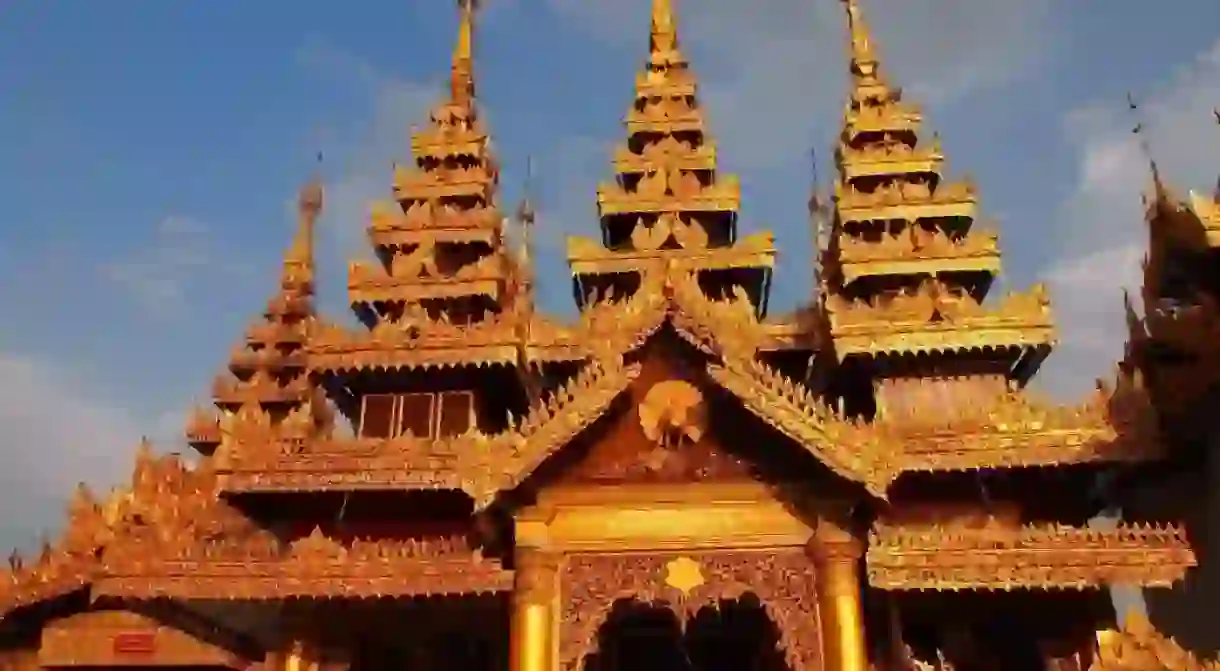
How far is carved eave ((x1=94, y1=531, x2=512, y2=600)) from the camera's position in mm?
15031

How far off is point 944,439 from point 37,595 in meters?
14.4

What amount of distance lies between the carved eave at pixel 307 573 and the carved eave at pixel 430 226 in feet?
29.1

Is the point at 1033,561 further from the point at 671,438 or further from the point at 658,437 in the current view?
the point at 658,437

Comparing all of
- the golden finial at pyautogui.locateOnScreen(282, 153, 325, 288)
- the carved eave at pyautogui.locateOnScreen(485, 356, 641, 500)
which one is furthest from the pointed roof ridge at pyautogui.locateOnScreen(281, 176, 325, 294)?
the carved eave at pyautogui.locateOnScreen(485, 356, 641, 500)

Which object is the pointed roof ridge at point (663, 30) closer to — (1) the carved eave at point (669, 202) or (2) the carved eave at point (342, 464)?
(1) the carved eave at point (669, 202)

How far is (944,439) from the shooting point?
56.3 feet

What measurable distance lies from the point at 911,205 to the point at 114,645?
52.6ft

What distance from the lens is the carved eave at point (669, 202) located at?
2336cm

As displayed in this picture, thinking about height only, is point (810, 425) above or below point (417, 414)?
below

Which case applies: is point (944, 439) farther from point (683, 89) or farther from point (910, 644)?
point (683, 89)

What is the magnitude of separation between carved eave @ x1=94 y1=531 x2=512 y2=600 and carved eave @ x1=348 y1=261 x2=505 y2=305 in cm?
728

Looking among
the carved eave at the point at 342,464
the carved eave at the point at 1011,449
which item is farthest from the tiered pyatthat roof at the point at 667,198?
the carved eave at the point at 1011,449

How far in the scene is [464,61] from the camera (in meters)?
27.9

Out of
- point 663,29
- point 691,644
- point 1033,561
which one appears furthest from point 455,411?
point 663,29
